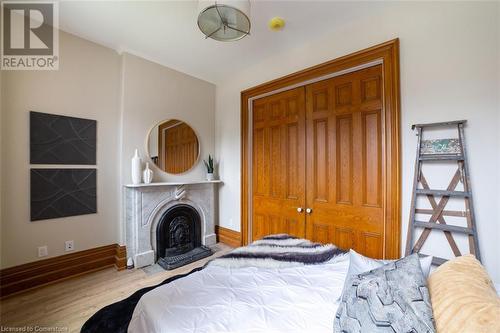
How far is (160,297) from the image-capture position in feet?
3.68

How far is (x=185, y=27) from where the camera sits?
2244 millimetres

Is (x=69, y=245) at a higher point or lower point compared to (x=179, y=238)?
higher

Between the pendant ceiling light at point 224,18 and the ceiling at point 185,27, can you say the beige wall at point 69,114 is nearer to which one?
the ceiling at point 185,27

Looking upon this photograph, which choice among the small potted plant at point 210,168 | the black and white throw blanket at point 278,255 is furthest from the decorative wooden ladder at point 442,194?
the small potted plant at point 210,168

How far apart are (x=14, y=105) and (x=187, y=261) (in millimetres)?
2437

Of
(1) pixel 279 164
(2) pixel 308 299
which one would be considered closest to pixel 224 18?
(1) pixel 279 164

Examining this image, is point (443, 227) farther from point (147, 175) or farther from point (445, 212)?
point (147, 175)

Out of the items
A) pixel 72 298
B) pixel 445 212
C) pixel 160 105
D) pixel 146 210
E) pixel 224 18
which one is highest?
pixel 224 18

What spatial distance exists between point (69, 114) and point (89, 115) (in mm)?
184

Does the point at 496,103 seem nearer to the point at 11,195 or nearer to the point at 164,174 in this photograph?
the point at 164,174

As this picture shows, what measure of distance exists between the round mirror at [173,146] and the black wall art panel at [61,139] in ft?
2.16

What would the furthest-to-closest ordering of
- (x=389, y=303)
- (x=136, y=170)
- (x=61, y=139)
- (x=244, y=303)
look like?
(x=136, y=170) → (x=61, y=139) → (x=244, y=303) → (x=389, y=303)

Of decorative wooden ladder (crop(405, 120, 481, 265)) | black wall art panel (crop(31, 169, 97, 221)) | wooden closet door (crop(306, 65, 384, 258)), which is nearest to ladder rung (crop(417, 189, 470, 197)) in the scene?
decorative wooden ladder (crop(405, 120, 481, 265))

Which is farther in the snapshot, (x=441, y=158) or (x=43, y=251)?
(x=43, y=251)
